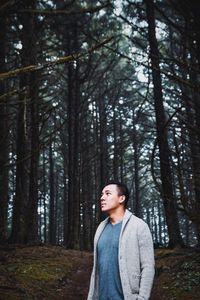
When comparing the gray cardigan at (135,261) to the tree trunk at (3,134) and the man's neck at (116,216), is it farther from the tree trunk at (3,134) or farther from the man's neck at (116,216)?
the tree trunk at (3,134)

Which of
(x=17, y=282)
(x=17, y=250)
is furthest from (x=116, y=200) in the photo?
(x=17, y=250)

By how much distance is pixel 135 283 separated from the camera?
10.6ft

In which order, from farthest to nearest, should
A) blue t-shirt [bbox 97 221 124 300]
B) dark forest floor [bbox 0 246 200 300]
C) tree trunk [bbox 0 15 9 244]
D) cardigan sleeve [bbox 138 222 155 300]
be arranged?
dark forest floor [bbox 0 246 200 300], tree trunk [bbox 0 15 9 244], blue t-shirt [bbox 97 221 124 300], cardigan sleeve [bbox 138 222 155 300]

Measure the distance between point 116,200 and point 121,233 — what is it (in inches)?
17.0

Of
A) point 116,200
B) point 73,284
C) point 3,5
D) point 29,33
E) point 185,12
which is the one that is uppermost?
point 29,33

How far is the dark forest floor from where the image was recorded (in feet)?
21.9

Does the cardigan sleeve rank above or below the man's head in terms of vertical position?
below

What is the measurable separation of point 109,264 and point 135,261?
0.26 m

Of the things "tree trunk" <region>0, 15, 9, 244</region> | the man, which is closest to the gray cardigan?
the man

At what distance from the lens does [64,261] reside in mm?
10500

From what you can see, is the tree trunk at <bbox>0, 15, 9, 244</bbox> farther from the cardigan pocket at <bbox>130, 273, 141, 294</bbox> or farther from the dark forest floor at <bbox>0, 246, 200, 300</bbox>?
the cardigan pocket at <bbox>130, 273, 141, 294</bbox>

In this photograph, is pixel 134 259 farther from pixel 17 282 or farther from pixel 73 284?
pixel 73 284

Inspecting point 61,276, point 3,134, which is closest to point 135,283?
point 3,134

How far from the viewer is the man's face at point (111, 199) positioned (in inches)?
147
